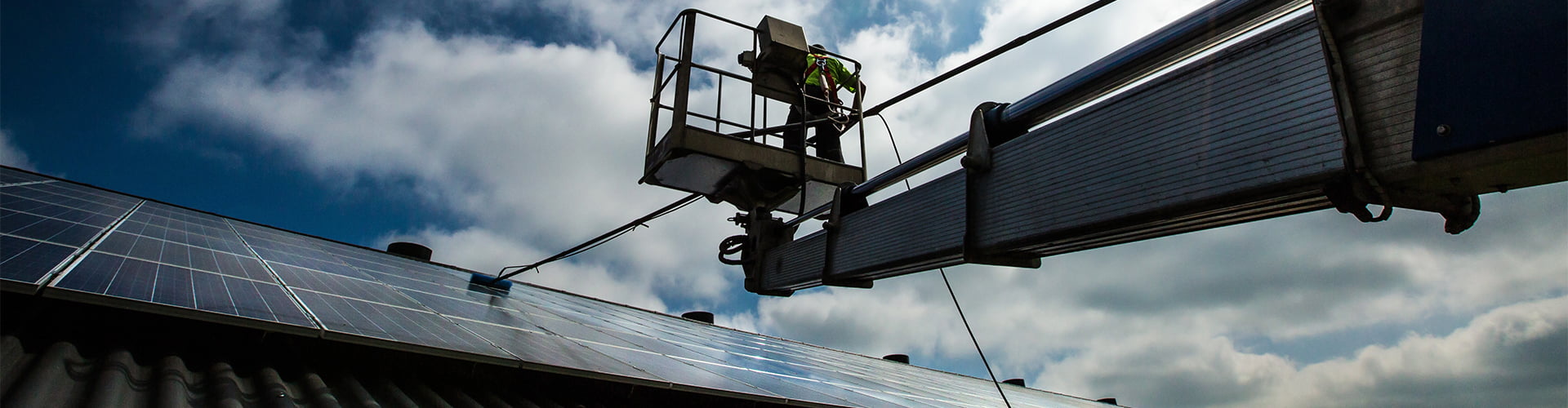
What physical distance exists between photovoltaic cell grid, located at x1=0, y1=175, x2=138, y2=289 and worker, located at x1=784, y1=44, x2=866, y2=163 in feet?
16.9

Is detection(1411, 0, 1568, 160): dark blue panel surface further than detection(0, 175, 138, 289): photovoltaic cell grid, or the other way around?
detection(0, 175, 138, 289): photovoltaic cell grid

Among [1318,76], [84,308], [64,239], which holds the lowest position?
[84,308]

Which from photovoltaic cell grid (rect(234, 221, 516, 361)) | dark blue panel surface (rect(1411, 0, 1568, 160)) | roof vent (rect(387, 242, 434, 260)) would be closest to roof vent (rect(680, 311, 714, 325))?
roof vent (rect(387, 242, 434, 260))

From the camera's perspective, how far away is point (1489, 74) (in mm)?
2434

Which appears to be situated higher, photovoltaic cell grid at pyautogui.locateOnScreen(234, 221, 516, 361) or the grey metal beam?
the grey metal beam

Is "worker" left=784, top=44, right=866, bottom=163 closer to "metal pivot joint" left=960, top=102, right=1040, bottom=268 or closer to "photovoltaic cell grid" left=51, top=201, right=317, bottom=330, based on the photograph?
"metal pivot joint" left=960, top=102, right=1040, bottom=268

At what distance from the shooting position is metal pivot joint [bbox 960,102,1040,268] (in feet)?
14.1

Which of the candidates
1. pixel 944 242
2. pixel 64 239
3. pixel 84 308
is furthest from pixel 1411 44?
pixel 64 239

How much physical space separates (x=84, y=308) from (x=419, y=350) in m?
1.64

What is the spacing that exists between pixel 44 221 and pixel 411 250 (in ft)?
19.9

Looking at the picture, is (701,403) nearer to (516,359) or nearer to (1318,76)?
(516,359)

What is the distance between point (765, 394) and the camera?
5.82 meters

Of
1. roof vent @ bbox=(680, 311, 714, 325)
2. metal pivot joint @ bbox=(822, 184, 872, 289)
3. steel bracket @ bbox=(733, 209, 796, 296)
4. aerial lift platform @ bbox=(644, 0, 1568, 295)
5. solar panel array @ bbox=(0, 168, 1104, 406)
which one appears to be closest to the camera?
aerial lift platform @ bbox=(644, 0, 1568, 295)

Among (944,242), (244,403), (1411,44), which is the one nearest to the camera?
(1411,44)
